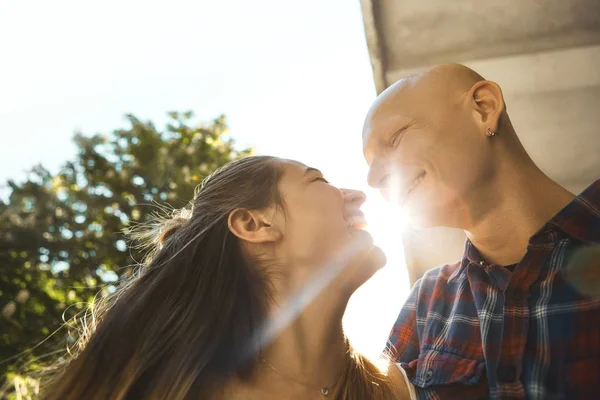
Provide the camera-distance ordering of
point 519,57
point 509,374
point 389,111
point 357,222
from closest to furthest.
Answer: point 509,374, point 357,222, point 389,111, point 519,57

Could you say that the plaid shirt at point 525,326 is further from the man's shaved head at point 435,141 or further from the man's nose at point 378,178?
the man's nose at point 378,178

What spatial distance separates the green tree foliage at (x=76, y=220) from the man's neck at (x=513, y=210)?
2.27 m

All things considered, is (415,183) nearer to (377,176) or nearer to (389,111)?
(377,176)

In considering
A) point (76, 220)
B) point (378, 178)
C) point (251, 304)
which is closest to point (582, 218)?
point (378, 178)

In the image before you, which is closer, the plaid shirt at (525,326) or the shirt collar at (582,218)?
the plaid shirt at (525,326)

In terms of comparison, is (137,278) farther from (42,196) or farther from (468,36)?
(42,196)

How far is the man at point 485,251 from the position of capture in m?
1.38

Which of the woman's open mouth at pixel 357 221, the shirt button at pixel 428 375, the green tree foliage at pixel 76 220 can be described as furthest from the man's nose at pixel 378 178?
the green tree foliage at pixel 76 220

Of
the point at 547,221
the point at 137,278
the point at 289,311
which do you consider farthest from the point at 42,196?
the point at 547,221

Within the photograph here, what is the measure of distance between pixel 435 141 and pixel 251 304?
0.73 meters

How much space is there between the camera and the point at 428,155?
167cm

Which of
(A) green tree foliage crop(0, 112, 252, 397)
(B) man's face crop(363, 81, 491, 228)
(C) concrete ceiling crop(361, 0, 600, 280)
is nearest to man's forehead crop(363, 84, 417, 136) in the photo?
(B) man's face crop(363, 81, 491, 228)

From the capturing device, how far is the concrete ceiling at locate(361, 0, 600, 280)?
6.86 feet

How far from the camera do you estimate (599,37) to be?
218 centimetres
